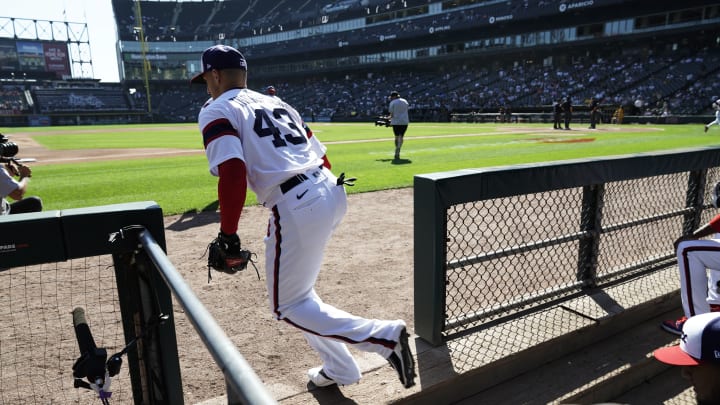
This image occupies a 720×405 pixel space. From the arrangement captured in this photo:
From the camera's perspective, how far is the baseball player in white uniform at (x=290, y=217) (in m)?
2.25

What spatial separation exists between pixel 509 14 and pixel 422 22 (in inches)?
474

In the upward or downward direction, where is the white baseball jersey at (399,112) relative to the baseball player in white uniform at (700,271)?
upward

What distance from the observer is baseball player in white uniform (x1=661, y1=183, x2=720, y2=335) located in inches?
123

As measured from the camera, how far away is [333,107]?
60.2 metres

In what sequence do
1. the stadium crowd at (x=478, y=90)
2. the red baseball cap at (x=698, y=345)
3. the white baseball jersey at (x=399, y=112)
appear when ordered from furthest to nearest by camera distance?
the stadium crowd at (x=478, y=90) → the white baseball jersey at (x=399, y=112) → the red baseball cap at (x=698, y=345)

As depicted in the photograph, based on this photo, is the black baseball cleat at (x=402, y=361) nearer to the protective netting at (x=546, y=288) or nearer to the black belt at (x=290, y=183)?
the protective netting at (x=546, y=288)

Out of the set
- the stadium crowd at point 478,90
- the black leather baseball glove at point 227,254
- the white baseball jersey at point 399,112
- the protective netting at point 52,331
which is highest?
the stadium crowd at point 478,90

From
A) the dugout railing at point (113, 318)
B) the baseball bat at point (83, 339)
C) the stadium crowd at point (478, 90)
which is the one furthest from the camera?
the stadium crowd at point (478, 90)

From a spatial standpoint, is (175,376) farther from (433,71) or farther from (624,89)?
(433,71)

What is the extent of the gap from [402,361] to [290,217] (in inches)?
37.9

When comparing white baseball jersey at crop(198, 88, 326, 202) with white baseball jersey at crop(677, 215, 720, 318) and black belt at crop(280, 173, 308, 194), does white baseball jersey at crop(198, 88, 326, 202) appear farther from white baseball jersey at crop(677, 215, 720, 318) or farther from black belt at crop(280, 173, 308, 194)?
white baseball jersey at crop(677, 215, 720, 318)

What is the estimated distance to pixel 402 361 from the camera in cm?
243

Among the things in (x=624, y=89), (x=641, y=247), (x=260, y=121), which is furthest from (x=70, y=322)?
(x=624, y=89)

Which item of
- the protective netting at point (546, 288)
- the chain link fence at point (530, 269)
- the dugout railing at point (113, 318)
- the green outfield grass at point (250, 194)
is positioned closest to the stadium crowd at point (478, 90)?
the green outfield grass at point (250, 194)
